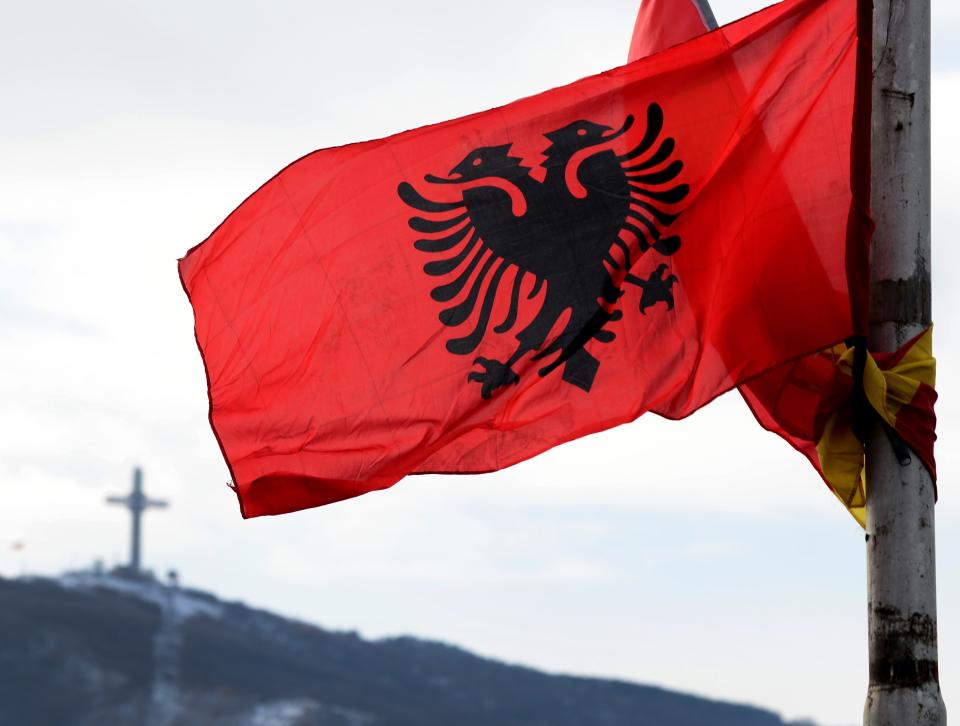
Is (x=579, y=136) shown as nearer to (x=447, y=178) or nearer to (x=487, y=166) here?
(x=487, y=166)

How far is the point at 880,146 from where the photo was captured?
28.4ft

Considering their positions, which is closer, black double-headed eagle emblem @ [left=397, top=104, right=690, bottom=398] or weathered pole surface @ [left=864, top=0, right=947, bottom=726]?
weathered pole surface @ [left=864, top=0, right=947, bottom=726]

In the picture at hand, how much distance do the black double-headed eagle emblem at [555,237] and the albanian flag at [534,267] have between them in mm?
11

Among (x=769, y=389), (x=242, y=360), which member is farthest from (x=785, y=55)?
(x=242, y=360)

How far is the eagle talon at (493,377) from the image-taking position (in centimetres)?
984

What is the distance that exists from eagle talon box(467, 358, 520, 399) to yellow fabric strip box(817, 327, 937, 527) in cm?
176

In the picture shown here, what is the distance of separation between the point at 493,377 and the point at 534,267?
62 centimetres

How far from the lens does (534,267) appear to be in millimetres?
10094

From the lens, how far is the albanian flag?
9445mm

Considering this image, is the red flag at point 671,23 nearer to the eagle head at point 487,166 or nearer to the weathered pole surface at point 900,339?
the eagle head at point 487,166

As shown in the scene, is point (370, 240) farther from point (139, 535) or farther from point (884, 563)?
point (139, 535)

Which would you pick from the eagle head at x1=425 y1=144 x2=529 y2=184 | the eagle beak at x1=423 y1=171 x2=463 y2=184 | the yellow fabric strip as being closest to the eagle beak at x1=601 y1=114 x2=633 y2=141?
the eagle head at x1=425 y1=144 x2=529 y2=184

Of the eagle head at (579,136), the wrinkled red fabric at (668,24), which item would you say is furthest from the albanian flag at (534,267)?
the wrinkled red fabric at (668,24)

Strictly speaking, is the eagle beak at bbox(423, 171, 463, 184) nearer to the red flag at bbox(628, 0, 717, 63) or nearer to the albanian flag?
the albanian flag
